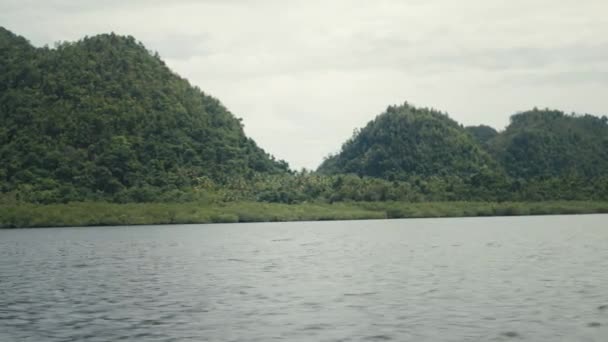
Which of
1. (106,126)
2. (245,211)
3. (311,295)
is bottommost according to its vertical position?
(311,295)

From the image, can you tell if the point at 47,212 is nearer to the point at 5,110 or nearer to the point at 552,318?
the point at 5,110

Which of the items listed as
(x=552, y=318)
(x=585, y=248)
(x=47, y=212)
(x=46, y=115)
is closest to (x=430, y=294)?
(x=552, y=318)

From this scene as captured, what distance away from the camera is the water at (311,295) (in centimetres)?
2573

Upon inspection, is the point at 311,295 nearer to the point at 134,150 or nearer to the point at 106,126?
the point at 134,150

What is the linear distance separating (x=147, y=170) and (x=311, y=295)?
11350 centimetres

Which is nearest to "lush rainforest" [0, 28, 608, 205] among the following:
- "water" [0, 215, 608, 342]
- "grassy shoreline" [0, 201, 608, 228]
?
"grassy shoreline" [0, 201, 608, 228]

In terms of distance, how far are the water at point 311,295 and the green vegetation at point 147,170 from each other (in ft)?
209

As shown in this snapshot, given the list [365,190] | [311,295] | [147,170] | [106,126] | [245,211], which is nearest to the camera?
[311,295]

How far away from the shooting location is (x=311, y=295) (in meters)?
35.2

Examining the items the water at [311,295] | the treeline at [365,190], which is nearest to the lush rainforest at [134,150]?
the treeline at [365,190]

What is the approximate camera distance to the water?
25.7 meters

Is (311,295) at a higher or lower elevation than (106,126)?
lower

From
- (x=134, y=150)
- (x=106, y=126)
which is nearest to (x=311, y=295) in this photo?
(x=134, y=150)

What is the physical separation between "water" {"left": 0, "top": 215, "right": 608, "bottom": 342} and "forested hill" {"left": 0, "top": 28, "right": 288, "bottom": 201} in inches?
2895
